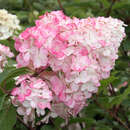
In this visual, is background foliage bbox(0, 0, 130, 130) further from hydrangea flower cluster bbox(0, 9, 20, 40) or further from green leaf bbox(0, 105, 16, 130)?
hydrangea flower cluster bbox(0, 9, 20, 40)

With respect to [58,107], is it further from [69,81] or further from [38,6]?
[38,6]

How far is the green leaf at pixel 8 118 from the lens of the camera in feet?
3.85

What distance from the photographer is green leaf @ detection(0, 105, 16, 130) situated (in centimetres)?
117

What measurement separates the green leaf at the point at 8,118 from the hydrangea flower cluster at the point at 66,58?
83 mm

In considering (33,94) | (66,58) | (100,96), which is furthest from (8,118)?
(100,96)

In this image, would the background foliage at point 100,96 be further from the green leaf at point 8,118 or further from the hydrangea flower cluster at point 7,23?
the hydrangea flower cluster at point 7,23

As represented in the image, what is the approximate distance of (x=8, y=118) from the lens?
1196 mm

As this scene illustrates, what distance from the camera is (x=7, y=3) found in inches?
137

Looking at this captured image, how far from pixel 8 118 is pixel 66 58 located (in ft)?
1.08

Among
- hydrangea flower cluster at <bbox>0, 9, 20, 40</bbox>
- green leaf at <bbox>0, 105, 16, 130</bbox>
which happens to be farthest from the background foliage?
hydrangea flower cluster at <bbox>0, 9, 20, 40</bbox>

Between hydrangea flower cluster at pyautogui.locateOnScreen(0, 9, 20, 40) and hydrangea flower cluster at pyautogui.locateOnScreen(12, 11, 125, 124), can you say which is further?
hydrangea flower cluster at pyautogui.locateOnScreen(0, 9, 20, 40)

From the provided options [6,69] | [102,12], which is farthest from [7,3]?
[6,69]

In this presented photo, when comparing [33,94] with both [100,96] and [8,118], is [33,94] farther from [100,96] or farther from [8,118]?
[100,96]

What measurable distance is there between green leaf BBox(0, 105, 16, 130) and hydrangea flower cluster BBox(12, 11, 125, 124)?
83 mm
